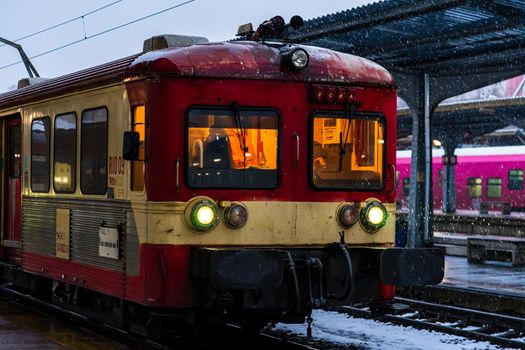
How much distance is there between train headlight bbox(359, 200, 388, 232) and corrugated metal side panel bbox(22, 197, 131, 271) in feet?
7.30

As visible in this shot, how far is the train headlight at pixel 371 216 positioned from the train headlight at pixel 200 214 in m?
1.56

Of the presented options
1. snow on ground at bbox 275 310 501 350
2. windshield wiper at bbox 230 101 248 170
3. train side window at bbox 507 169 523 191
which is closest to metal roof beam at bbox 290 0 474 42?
snow on ground at bbox 275 310 501 350

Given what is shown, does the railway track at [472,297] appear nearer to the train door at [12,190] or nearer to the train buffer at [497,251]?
the train buffer at [497,251]

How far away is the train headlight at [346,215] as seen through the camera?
8.44 m

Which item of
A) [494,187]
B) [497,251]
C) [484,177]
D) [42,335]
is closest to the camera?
[42,335]

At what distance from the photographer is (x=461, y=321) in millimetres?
11211

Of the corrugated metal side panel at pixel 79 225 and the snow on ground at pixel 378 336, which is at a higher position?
the corrugated metal side panel at pixel 79 225

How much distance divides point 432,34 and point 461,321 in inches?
281

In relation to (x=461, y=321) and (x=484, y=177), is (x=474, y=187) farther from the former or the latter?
(x=461, y=321)

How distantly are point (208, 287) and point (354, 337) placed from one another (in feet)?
9.79

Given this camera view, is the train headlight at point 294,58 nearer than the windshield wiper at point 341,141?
Yes

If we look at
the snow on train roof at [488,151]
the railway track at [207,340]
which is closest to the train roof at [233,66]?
the railway track at [207,340]

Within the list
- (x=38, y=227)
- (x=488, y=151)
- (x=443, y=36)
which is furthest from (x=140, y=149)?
(x=488, y=151)

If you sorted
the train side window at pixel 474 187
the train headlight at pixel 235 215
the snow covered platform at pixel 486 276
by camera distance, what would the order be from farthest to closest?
the train side window at pixel 474 187 → the snow covered platform at pixel 486 276 → the train headlight at pixel 235 215
